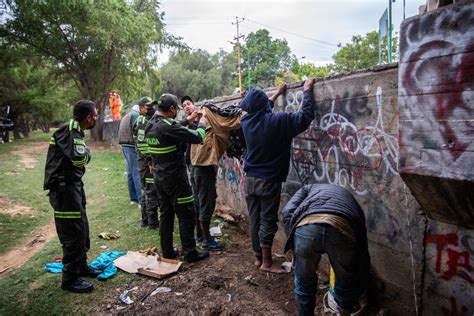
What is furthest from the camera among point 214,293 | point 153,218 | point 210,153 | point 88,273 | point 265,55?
point 265,55

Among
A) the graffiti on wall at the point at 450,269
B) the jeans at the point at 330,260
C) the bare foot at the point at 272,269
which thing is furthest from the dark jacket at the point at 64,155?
the graffiti on wall at the point at 450,269

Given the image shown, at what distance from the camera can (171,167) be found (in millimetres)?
4105

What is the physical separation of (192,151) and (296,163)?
1.57 meters

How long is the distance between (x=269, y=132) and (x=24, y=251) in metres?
4.29

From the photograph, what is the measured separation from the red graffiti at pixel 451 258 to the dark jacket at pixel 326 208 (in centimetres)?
54

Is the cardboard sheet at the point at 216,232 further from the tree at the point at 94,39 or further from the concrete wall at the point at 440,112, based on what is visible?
the tree at the point at 94,39

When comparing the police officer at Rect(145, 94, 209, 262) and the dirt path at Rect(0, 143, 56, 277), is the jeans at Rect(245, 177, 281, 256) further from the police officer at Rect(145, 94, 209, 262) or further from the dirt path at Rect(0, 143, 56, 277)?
the dirt path at Rect(0, 143, 56, 277)

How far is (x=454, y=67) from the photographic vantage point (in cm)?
169

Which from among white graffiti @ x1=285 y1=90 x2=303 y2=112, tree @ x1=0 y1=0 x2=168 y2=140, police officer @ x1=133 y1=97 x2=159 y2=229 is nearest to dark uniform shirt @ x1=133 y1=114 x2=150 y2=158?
police officer @ x1=133 y1=97 x2=159 y2=229

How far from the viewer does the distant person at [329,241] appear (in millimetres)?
2330

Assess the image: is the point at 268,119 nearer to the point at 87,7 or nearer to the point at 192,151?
the point at 192,151

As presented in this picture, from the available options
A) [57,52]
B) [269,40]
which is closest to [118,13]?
[57,52]

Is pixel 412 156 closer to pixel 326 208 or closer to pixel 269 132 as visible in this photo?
pixel 326 208

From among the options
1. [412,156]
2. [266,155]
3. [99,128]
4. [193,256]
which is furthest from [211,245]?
[99,128]
